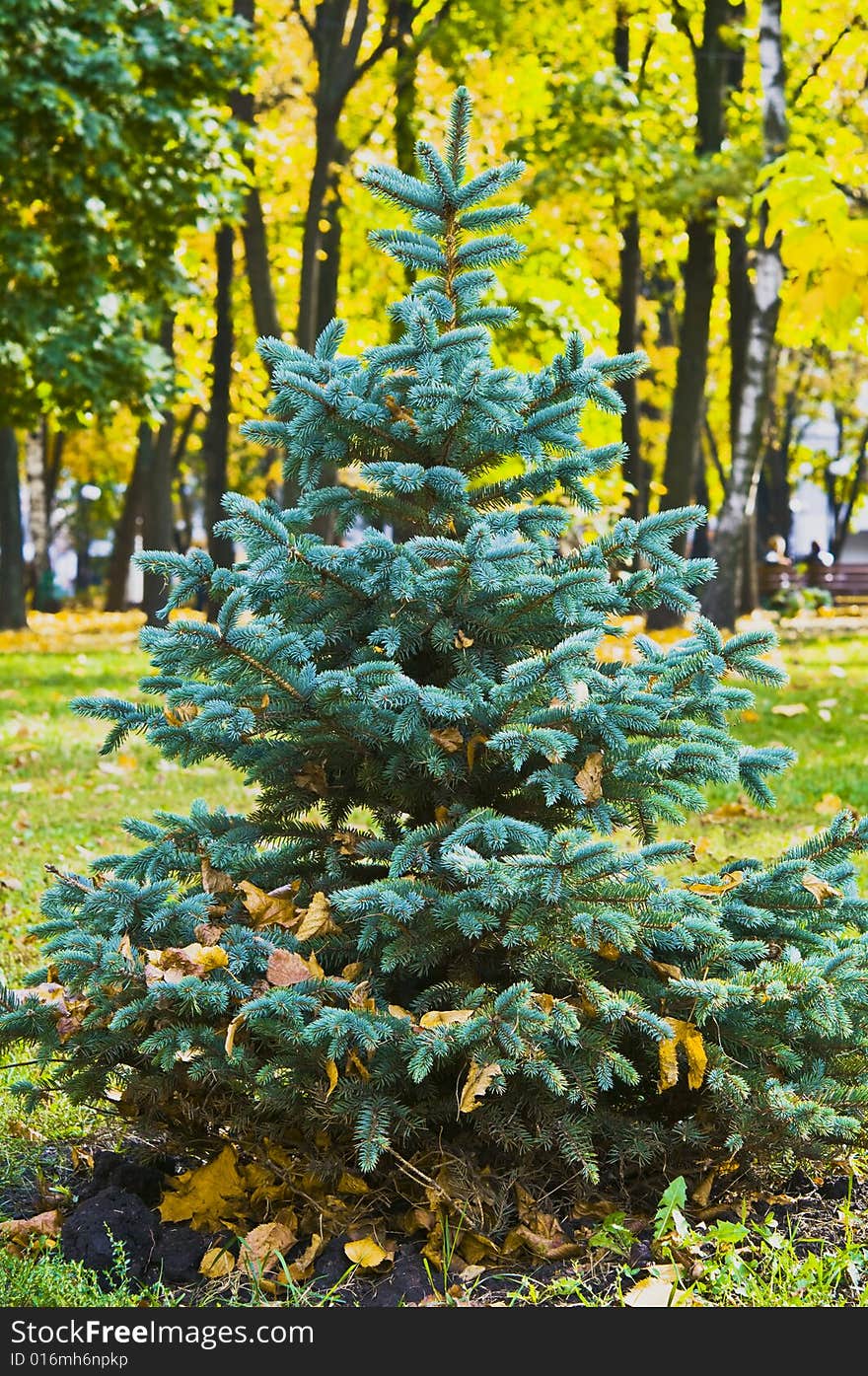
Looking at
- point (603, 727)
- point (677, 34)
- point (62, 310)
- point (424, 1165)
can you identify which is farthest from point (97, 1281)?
point (677, 34)

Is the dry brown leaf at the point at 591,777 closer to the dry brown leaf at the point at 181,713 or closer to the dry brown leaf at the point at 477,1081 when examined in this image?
the dry brown leaf at the point at 477,1081

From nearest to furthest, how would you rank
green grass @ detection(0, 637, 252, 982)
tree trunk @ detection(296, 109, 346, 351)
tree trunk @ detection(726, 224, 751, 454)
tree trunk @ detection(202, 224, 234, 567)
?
green grass @ detection(0, 637, 252, 982) → tree trunk @ detection(296, 109, 346, 351) → tree trunk @ detection(726, 224, 751, 454) → tree trunk @ detection(202, 224, 234, 567)

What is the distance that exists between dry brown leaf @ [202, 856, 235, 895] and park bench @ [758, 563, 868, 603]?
84.6 feet

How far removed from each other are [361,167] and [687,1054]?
16.6m

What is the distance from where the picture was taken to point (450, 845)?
3008 millimetres

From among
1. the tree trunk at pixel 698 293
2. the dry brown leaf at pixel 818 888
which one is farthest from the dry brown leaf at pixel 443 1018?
the tree trunk at pixel 698 293

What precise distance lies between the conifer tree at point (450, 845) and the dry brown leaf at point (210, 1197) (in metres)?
0.12

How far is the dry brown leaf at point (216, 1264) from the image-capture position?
2.92 meters

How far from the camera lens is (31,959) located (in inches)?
201

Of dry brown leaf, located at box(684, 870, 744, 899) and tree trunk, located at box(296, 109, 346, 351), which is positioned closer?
dry brown leaf, located at box(684, 870, 744, 899)

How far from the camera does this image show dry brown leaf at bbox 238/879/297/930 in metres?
3.26

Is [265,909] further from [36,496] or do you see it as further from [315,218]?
[36,496]

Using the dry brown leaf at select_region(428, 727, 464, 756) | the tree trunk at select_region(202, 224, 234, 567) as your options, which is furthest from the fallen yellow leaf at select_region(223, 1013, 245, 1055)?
the tree trunk at select_region(202, 224, 234, 567)

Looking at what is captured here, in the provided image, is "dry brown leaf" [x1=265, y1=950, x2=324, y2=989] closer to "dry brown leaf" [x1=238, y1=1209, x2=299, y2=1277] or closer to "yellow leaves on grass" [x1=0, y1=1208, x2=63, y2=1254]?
"dry brown leaf" [x1=238, y1=1209, x2=299, y2=1277]
